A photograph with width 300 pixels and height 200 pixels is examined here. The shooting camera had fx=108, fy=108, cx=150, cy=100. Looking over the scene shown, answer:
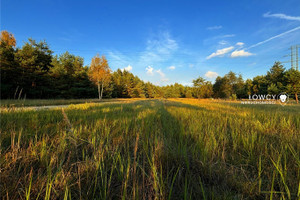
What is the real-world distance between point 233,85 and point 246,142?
39220 millimetres

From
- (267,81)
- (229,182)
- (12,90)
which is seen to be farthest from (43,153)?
(267,81)

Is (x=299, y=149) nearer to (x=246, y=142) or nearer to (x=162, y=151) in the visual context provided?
(x=246, y=142)

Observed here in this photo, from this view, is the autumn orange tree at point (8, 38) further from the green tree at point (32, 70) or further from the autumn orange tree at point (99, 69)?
the autumn orange tree at point (99, 69)

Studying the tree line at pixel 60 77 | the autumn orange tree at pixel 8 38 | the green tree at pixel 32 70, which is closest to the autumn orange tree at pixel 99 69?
the tree line at pixel 60 77
